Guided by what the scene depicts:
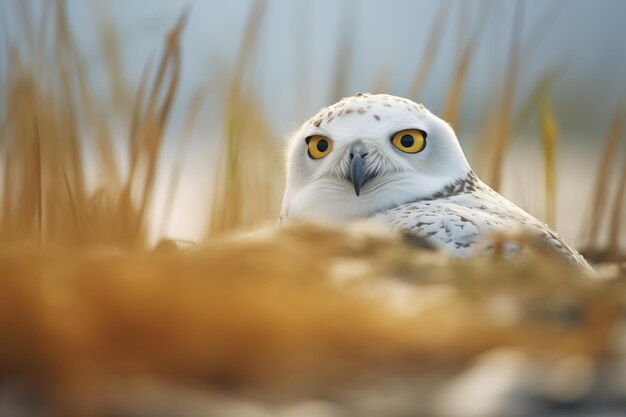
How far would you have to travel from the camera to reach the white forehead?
1743mm

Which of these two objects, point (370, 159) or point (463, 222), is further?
point (370, 159)

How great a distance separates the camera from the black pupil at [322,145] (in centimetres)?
180

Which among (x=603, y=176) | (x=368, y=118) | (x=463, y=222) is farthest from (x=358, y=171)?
(x=603, y=176)

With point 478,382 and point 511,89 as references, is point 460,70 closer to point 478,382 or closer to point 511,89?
point 511,89

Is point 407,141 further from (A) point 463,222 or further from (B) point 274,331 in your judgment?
(B) point 274,331

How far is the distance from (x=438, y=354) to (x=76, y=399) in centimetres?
19

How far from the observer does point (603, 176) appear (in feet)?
6.35

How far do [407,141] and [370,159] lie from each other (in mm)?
131

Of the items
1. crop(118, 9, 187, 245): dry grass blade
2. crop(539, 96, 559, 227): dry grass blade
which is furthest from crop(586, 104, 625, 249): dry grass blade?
crop(118, 9, 187, 245): dry grass blade

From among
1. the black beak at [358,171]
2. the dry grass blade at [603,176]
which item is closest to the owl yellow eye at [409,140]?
the black beak at [358,171]

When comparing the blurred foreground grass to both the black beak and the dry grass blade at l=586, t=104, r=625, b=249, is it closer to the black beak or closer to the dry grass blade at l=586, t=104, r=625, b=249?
the black beak

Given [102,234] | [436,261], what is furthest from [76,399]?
[102,234]

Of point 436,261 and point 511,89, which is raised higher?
point 511,89

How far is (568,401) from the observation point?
0.37 meters
